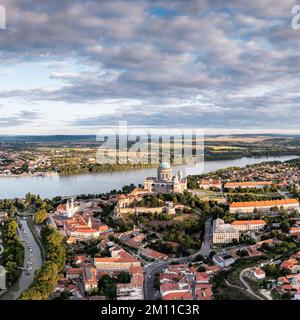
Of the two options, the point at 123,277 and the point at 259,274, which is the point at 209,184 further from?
the point at 123,277

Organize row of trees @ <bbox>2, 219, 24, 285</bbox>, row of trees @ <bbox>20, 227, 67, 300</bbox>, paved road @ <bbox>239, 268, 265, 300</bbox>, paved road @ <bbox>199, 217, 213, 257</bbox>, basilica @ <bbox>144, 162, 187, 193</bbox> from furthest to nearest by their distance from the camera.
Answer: basilica @ <bbox>144, 162, 187, 193</bbox>
paved road @ <bbox>199, 217, 213, 257</bbox>
row of trees @ <bbox>2, 219, 24, 285</bbox>
row of trees @ <bbox>20, 227, 67, 300</bbox>
paved road @ <bbox>239, 268, 265, 300</bbox>

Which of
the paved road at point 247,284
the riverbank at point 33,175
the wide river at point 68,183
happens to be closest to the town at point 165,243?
the paved road at point 247,284

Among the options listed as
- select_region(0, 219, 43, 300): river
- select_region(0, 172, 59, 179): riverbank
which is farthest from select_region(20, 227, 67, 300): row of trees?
select_region(0, 172, 59, 179): riverbank

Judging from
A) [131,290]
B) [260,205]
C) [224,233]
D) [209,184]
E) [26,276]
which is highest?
[209,184]

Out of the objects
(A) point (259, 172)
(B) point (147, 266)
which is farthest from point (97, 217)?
(A) point (259, 172)

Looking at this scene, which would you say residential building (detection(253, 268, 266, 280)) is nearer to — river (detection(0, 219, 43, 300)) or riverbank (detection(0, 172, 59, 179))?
river (detection(0, 219, 43, 300))

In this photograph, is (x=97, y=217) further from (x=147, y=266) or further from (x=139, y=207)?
(x=147, y=266)

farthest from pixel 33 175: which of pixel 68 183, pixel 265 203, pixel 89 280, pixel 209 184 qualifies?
pixel 89 280
